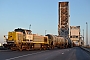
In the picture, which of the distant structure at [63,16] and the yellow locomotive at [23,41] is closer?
the yellow locomotive at [23,41]

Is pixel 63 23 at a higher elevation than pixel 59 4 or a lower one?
lower

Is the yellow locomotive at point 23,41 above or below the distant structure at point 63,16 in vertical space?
below

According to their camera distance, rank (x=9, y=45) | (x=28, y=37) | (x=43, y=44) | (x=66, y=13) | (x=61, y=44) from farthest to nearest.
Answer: (x=66, y=13) → (x=61, y=44) → (x=43, y=44) → (x=28, y=37) → (x=9, y=45)

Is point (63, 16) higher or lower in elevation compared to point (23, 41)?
higher

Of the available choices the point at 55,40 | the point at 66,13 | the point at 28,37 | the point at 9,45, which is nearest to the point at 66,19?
the point at 66,13

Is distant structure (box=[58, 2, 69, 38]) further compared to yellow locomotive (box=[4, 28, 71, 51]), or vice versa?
distant structure (box=[58, 2, 69, 38])

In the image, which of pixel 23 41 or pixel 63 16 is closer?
pixel 23 41

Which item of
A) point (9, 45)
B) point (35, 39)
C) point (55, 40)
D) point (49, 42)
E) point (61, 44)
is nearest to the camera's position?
point (9, 45)

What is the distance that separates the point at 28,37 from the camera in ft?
122

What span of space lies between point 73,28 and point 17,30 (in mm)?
57336

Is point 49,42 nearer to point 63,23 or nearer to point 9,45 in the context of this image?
point 9,45

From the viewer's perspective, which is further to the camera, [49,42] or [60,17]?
[60,17]

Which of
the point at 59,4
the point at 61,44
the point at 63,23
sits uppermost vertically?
the point at 59,4

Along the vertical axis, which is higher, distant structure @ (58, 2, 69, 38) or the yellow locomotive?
distant structure @ (58, 2, 69, 38)
